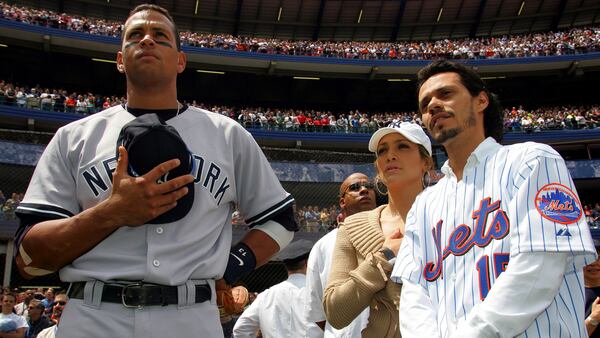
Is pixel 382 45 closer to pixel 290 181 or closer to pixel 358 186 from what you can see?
pixel 290 181

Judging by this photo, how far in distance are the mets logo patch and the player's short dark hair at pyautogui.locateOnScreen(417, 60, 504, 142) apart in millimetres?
758

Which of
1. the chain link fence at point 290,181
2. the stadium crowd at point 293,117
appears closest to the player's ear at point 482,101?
the chain link fence at point 290,181

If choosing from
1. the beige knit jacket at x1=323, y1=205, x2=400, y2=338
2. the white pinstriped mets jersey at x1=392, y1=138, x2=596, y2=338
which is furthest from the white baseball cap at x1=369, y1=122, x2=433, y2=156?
the white pinstriped mets jersey at x1=392, y1=138, x2=596, y2=338

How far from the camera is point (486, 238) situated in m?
2.21

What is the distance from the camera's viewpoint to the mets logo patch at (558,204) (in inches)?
81.0

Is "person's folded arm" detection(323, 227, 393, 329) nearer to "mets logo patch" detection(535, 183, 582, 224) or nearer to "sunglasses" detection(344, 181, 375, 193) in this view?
"mets logo patch" detection(535, 183, 582, 224)

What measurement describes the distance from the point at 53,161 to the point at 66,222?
358mm

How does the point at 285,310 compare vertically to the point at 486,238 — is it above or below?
below

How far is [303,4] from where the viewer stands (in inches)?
1318

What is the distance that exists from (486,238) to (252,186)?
104cm

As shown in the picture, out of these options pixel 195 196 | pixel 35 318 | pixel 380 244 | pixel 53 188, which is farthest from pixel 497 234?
pixel 35 318

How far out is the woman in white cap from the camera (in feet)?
9.13

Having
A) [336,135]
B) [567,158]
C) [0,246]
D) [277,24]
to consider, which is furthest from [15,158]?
[567,158]

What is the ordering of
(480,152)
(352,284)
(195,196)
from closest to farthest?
1. (195,196)
2. (480,152)
3. (352,284)
